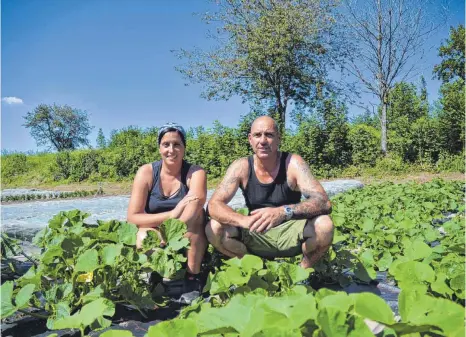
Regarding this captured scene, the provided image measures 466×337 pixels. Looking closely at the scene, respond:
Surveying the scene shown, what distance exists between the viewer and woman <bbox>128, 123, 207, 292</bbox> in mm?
2574

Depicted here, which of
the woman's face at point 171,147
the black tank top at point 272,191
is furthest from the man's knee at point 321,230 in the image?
the woman's face at point 171,147

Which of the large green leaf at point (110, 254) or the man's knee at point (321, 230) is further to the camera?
the man's knee at point (321, 230)

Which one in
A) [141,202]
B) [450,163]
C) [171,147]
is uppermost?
[171,147]

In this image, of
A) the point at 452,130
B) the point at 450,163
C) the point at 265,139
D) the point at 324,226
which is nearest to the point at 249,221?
the point at 324,226

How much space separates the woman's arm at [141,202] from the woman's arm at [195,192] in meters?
0.22

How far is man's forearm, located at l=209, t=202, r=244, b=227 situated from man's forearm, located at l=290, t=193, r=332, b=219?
1.05ft

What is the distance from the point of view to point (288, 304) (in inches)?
42.1

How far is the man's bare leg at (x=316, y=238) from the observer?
7.73ft

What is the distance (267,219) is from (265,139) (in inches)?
19.7

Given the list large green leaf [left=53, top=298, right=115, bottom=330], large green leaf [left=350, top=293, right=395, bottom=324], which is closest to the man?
large green leaf [left=53, top=298, right=115, bottom=330]

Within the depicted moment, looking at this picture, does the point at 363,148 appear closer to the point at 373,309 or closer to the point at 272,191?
the point at 272,191

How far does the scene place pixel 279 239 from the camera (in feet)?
8.31

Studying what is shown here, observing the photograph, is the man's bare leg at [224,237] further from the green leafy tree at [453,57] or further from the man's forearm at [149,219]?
the green leafy tree at [453,57]

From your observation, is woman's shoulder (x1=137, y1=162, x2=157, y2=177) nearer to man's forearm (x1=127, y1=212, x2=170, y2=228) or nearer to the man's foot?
man's forearm (x1=127, y1=212, x2=170, y2=228)
